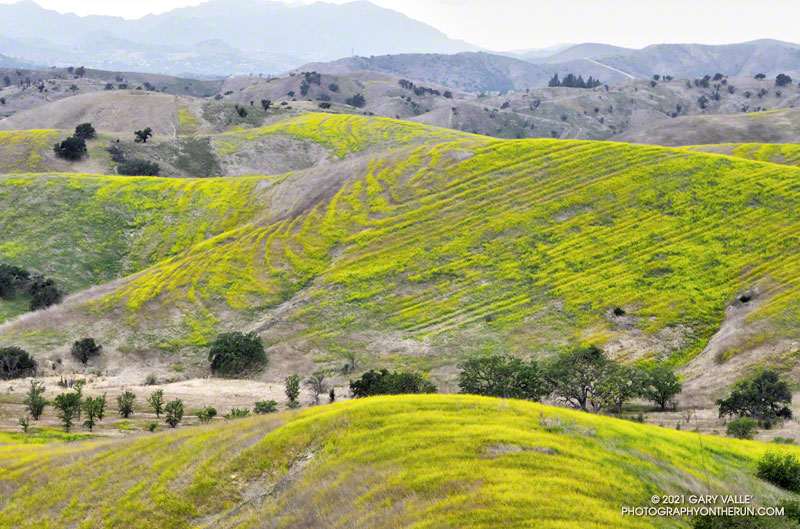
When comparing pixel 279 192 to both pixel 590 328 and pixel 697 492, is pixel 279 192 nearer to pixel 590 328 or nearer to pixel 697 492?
pixel 590 328

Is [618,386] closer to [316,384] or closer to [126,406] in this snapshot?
[316,384]

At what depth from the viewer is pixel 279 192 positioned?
6888cm

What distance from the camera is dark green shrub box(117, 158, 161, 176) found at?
85.4 meters

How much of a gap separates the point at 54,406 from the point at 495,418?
26.5m

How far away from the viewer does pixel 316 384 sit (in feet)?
119

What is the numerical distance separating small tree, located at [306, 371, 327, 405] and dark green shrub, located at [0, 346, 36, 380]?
21.3 metres

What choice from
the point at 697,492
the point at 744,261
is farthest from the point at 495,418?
the point at 744,261

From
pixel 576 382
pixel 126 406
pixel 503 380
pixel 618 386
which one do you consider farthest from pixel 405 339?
pixel 126 406

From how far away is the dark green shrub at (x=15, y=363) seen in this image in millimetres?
36719

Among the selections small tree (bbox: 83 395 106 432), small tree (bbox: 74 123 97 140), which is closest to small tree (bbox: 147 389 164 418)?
small tree (bbox: 83 395 106 432)

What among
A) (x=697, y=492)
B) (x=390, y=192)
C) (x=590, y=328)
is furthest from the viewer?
(x=390, y=192)

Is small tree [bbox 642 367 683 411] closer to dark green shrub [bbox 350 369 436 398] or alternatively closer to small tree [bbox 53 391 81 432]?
dark green shrub [bbox 350 369 436 398]

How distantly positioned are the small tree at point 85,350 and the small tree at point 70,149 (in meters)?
59.8

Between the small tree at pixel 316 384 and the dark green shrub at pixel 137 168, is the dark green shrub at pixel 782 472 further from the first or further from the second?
the dark green shrub at pixel 137 168
